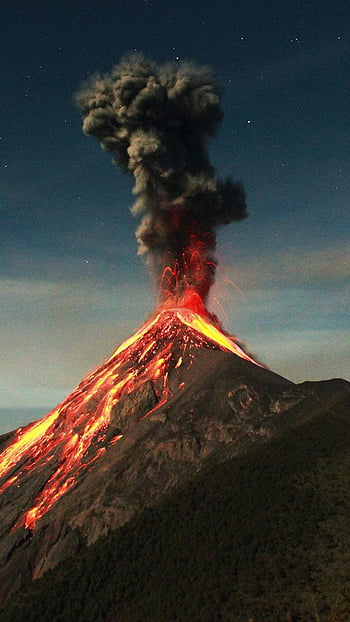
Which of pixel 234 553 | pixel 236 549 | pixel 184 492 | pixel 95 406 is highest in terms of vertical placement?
pixel 95 406

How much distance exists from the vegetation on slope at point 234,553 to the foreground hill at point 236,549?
0.12 metres

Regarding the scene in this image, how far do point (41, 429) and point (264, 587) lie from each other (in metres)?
66.5

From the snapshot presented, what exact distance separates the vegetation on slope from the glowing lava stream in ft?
58.2

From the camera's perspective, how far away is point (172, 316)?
113812mm

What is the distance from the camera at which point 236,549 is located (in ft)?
182

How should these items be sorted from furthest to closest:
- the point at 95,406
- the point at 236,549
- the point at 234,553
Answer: the point at 95,406 < the point at 236,549 < the point at 234,553

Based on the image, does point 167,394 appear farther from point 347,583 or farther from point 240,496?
point 347,583

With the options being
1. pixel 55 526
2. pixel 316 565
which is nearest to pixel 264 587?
pixel 316 565

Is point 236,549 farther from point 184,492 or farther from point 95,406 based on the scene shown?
point 95,406

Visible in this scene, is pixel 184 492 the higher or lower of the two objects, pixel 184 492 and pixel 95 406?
the lower

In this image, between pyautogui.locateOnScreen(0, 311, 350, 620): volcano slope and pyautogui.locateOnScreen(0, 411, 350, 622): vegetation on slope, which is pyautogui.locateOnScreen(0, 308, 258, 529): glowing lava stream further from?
pyautogui.locateOnScreen(0, 411, 350, 622): vegetation on slope

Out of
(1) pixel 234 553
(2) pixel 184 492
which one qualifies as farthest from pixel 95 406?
(1) pixel 234 553

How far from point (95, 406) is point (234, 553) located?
48.1 m

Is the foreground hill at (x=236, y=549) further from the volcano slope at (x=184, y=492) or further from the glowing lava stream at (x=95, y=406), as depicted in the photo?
the glowing lava stream at (x=95, y=406)
